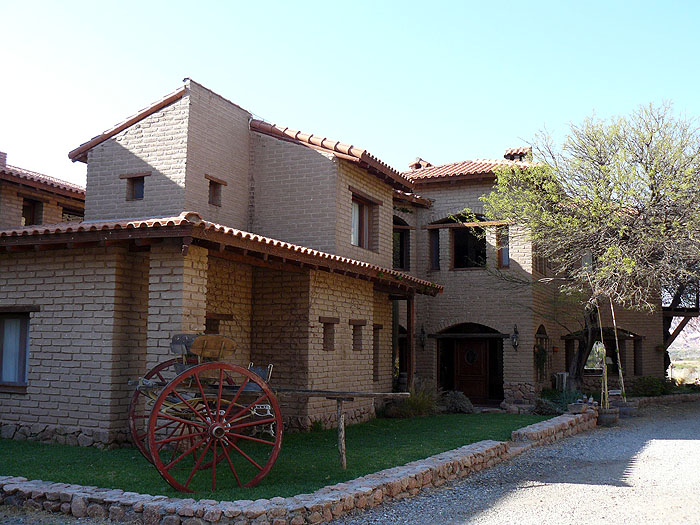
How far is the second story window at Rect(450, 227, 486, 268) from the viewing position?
20.1 meters

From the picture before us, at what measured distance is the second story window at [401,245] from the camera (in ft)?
66.5

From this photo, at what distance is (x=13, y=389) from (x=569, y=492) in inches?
333

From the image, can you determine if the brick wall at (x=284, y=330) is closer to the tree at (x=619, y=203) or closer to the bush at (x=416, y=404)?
the bush at (x=416, y=404)

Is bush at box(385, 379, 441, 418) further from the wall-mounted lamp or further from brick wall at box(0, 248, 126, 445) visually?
brick wall at box(0, 248, 126, 445)

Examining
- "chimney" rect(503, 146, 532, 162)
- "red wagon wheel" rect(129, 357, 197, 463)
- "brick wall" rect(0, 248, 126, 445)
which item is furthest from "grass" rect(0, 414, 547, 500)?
"chimney" rect(503, 146, 532, 162)

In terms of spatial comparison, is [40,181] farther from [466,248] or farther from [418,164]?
[466,248]

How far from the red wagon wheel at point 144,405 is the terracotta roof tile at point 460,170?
11.5 metres

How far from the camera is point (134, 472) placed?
7.96 metres

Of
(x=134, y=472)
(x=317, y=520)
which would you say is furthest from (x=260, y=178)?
(x=317, y=520)

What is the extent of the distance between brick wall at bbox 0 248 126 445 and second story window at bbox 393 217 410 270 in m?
11.5

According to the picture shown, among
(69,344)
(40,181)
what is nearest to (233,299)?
(69,344)

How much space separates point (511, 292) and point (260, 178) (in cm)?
832

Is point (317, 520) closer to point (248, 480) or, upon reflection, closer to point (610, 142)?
point (248, 480)

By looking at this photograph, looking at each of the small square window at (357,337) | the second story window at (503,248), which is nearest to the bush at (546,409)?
the second story window at (503,248)
